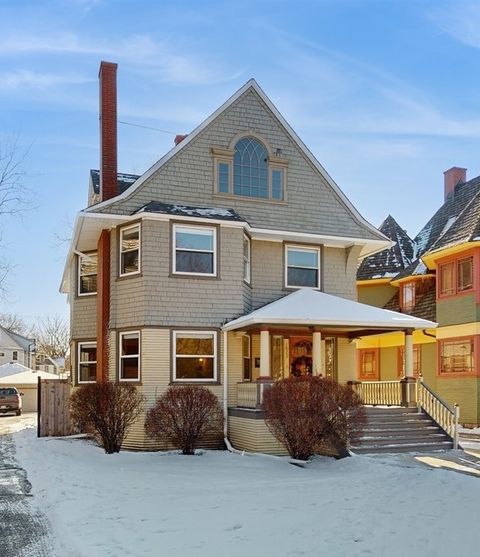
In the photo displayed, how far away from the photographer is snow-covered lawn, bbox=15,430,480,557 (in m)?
6.85

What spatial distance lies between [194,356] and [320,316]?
11.2 feet

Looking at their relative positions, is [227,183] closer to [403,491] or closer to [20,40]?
[20,40]

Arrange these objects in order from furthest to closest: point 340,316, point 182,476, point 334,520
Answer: point 340,316
point 182,476
point 334,520

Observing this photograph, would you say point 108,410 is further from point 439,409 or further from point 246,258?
point 439,409

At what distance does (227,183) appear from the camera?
1775 cm

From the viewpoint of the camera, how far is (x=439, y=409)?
1603cm

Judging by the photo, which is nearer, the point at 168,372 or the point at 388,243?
the point at 168,372

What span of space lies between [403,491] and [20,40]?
32.8 feet

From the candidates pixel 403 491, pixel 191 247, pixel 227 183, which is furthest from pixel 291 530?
pixel 227 183

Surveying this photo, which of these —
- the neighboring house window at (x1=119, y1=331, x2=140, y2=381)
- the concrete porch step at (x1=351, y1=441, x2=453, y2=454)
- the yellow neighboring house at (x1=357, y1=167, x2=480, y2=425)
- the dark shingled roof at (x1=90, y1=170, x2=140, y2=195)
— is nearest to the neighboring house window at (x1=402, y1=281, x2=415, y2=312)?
the yellow neighboring house at (x1=357, y1=167, x2=480, y2=425)

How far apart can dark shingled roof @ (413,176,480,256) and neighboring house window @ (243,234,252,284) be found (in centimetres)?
868

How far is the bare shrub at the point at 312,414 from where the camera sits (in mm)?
12406

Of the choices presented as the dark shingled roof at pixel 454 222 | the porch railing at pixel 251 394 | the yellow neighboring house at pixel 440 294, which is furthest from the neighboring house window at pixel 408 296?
the porch railing at pixel 251 394

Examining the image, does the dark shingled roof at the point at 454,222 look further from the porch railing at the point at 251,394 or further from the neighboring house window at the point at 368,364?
the porch railing at the point at 251,394
